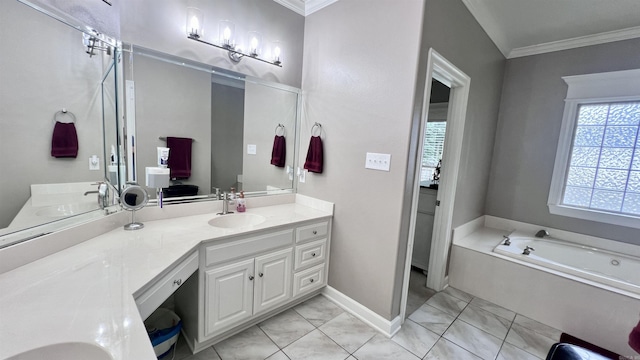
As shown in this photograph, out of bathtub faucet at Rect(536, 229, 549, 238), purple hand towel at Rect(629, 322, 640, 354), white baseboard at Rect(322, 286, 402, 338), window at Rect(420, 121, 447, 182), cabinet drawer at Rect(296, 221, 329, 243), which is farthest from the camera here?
window at Rect(420, 121, 447, 182)

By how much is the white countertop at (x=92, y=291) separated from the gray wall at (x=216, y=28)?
126 centimetres

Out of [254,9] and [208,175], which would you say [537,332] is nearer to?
[208,175]

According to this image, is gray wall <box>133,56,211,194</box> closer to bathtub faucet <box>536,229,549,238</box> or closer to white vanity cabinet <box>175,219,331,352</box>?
white vanity cabinet <box>175,219,331,352</box>

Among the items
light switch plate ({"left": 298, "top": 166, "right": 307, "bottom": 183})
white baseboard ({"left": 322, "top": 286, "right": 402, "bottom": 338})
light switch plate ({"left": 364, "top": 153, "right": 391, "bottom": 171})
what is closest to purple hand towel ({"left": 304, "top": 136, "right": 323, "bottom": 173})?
light switch plate ({"left": 298, "top": 166, "right": 307, "bottom": 183})

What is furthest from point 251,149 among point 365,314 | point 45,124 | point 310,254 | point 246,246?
point 365,314

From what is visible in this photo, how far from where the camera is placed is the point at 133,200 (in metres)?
1.49

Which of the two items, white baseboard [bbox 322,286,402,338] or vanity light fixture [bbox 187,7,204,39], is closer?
vanity light fixture [bbox 187,7,204,39]

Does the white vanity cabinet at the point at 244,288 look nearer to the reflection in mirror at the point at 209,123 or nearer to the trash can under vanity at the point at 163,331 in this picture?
the trash can under vanity at the point at 163,331

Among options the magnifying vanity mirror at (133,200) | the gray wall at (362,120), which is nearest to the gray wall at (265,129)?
the gray wall at (362,120)

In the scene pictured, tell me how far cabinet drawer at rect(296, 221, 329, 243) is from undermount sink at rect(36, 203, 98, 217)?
4.21 ft

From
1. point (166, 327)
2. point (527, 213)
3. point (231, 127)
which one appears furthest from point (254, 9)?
point (527, 213)

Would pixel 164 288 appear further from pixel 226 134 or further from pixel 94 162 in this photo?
pixel 226 134

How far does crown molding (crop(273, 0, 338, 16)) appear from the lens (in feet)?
7.14

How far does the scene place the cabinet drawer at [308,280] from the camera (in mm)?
2021
